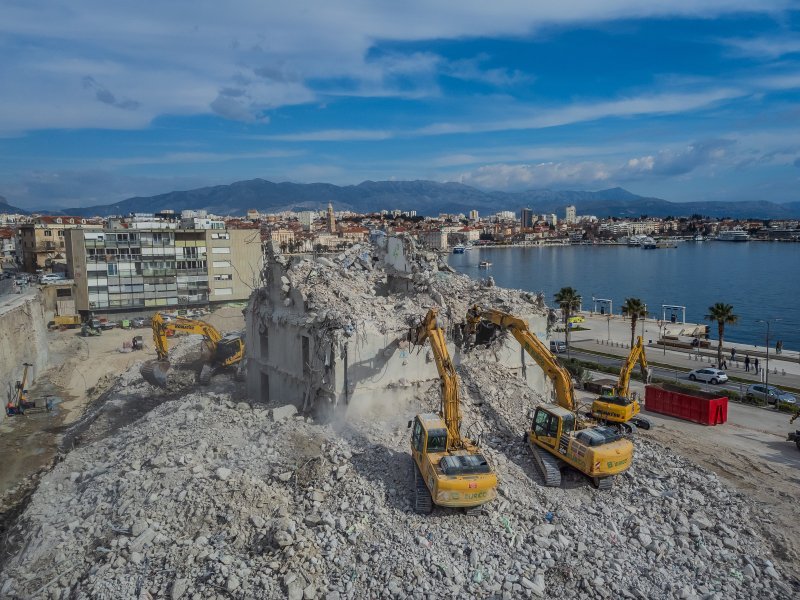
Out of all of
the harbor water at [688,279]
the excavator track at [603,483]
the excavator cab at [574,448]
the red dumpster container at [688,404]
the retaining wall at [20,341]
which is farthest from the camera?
the harbor water at [688,279]

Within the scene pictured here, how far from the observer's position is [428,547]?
554 inches

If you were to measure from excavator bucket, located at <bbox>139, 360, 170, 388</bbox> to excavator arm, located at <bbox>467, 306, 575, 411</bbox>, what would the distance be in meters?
18.2

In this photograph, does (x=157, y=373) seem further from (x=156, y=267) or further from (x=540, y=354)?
(x=156, y=267)

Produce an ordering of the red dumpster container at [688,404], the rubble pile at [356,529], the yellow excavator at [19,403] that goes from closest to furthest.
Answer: the rubble pile at [356,529], the red dumpster container at [688,404], the yellow excavator at [19,403]

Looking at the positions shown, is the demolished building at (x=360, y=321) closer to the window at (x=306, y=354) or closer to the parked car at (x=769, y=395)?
the window at (x=306, y=354)

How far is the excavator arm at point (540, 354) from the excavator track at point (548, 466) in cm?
217

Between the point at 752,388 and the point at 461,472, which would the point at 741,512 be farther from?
the point at 752,388

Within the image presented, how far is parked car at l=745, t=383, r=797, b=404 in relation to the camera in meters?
29.7

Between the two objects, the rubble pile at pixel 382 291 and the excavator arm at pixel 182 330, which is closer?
the rubble pile at pixel 382 291

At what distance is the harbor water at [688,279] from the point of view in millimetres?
77312

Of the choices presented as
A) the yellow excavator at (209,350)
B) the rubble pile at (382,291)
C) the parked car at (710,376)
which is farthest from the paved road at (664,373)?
the yellow excavator at (209,350)

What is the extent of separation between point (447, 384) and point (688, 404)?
14485 mm

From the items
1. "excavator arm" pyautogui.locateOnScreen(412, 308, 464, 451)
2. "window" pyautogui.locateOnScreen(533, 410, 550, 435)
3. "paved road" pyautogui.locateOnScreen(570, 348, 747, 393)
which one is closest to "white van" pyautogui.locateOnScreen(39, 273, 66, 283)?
"paved road" pyautogui.locateOnScreen(570, 348, 747, 393)

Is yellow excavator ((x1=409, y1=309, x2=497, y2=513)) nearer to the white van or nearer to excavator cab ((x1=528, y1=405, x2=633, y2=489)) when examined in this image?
excavator cab ((x1=528, y1=405, x2=633, y2=489))
